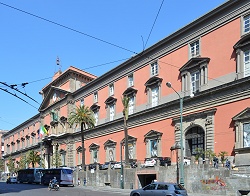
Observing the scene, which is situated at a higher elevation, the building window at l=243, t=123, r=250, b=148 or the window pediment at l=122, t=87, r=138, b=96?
the window pediment at l=122, t=87, r=138, b=96

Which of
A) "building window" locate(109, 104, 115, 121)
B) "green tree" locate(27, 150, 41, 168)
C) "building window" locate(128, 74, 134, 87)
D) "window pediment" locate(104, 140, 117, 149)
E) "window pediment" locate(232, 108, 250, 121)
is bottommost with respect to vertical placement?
"green tree" locate(27, 150, 41, 168)

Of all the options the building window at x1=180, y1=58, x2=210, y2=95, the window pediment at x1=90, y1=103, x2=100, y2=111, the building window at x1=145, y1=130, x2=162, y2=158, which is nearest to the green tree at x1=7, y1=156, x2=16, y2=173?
the window pediment at x1=90, y1=103, x2=100, y2=111

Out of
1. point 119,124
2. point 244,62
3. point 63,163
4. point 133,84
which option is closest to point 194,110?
point 244,62

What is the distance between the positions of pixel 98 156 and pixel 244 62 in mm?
32874

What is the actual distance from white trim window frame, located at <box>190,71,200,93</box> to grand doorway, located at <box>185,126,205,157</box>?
3.97 metres

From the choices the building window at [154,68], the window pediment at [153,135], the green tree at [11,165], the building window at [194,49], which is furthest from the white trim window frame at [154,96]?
the green tree at [11,165]

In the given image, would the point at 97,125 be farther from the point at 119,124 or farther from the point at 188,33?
the point at 188,33

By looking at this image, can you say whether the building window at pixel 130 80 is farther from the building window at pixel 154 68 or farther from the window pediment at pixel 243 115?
the window pediment at pixel 243 115

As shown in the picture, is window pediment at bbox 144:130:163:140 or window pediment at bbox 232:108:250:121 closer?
window pediment at bbox 232:108:250:121

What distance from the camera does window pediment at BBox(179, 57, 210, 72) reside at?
36756 millimetres

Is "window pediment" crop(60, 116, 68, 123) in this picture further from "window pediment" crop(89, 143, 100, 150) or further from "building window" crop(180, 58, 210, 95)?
"building window" crop(180, 58, 210, 95)

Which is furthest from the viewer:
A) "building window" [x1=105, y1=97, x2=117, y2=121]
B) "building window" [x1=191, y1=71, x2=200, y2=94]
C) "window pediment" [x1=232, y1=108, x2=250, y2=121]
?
"building window" [x1=105, y1=97, x2=117, y2=121]

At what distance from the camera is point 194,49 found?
38.9 m

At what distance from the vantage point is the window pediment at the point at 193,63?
36756mm
